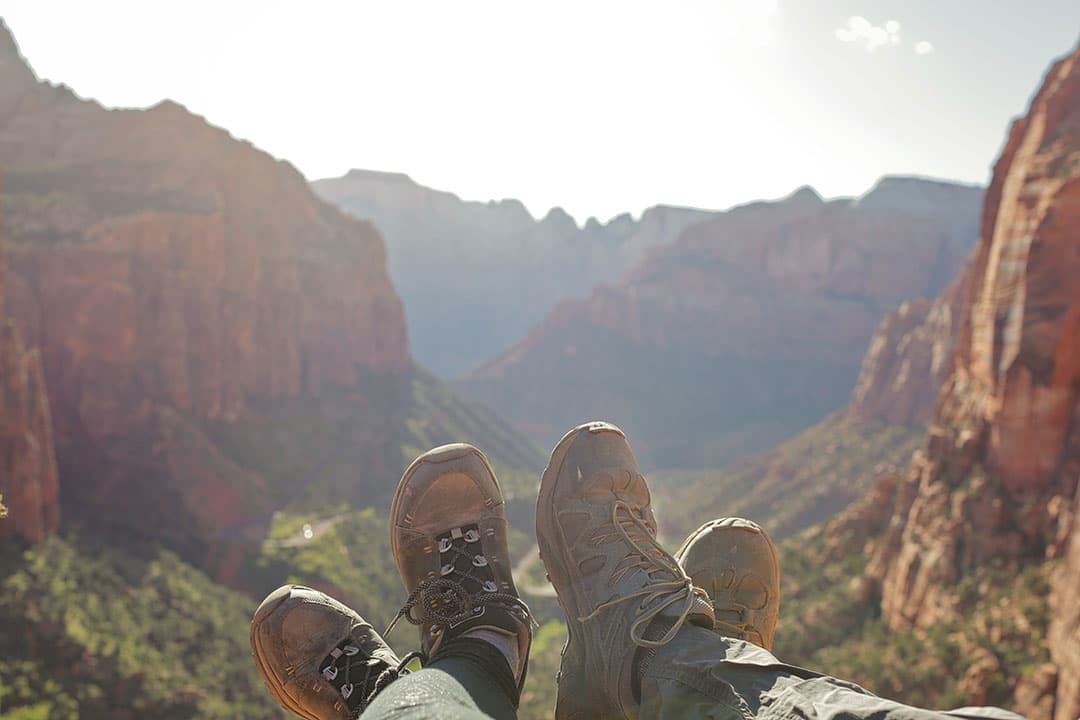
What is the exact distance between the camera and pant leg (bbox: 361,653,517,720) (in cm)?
203

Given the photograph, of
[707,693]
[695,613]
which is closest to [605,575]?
[695,613]

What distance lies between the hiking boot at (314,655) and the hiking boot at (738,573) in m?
2.17

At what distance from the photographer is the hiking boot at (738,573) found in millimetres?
4445

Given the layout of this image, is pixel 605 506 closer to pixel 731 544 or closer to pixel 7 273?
pixel 731 544

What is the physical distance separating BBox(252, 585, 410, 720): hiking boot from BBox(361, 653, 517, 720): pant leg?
993 millimetres

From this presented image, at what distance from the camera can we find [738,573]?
4586 mm

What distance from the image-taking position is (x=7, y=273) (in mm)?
23172

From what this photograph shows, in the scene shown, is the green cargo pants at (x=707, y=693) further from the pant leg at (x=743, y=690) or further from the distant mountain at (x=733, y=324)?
the distant mountain at (x=733, y=324)

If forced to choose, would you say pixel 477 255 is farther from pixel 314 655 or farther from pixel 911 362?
pixel 314 655

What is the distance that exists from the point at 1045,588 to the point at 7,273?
30196mm

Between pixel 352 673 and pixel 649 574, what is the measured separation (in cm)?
170

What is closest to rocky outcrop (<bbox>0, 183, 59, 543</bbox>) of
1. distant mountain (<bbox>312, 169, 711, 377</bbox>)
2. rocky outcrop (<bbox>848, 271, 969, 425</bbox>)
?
rocky outcrop (<bbox>848, 271, 969, 425</bbox>)

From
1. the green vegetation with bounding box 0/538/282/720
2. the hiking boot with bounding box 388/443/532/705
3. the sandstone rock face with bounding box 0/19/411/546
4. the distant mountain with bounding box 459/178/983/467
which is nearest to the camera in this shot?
the hiking boot with bounding box 388/443/532/705

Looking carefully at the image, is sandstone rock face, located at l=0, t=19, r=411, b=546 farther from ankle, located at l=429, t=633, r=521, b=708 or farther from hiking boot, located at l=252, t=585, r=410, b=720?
ankle, located at l=429, t=633, r=521, b=708
